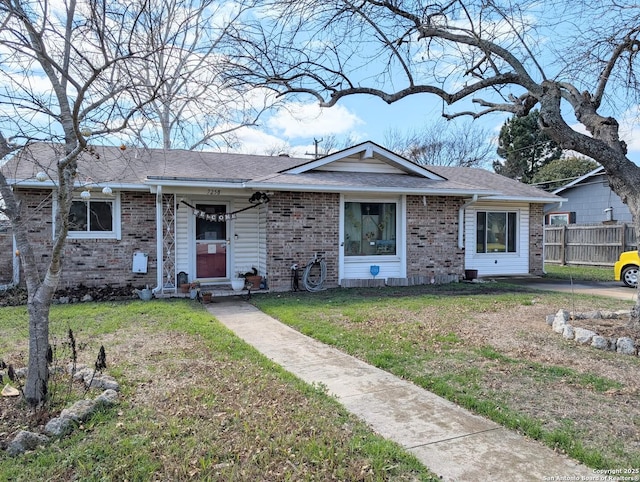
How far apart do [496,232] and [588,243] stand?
6.33 meters

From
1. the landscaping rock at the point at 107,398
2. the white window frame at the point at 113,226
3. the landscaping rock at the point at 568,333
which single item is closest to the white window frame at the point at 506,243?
the landscaping rock at the point at 568,333

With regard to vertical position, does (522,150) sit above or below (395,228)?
above

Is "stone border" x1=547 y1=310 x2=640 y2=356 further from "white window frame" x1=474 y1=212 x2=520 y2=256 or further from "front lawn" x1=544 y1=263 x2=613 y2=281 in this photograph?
"white window frame" x1=474 y1=212 x2=520 y2=256

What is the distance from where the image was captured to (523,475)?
9.32ft

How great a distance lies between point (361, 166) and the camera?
12500mm

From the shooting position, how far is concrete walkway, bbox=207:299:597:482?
2918mm

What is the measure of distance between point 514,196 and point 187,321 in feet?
34.9

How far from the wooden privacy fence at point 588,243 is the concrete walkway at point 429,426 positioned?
15628 millimetres

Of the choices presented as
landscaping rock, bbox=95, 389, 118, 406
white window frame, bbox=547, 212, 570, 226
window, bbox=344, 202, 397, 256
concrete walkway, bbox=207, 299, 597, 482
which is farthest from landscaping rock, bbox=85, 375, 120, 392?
white window frame, bbox=547, 212, 570, 226

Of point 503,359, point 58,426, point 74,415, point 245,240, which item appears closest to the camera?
point 58,426

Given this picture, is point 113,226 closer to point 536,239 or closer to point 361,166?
point 361,166

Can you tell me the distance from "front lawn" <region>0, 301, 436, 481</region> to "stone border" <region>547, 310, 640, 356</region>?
3897mm

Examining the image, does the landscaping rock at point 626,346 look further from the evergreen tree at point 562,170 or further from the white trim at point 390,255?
the evergreen tree at point 562,170

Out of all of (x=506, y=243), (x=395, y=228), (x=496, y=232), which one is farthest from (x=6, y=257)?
(x=506, y=243)
